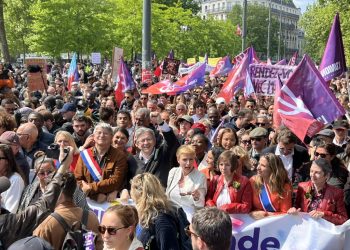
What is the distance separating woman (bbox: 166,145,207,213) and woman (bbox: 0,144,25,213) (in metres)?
1.47

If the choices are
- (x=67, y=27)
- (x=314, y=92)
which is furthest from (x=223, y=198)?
(x=67, y=27)

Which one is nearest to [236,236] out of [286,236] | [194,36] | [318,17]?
[286,236]

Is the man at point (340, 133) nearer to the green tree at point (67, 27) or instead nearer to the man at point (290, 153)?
the man at point (290, 153)

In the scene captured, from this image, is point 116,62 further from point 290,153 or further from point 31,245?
point 31,245

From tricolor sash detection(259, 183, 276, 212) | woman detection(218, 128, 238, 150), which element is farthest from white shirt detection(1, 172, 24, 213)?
woman detection(218, 128, 238, 150)

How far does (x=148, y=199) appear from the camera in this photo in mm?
4492

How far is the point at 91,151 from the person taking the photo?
6.21 meters

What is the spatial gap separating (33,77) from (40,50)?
17276 millimetres

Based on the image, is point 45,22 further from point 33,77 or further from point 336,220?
point 336,220

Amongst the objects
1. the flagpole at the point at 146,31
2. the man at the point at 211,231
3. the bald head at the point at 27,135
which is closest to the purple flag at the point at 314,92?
the bald head at the point at 27,135

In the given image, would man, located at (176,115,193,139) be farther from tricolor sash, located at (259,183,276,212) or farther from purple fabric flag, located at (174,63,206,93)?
purple fabric flag, located at (174,63,206,93)

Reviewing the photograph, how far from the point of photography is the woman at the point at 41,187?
4953mm

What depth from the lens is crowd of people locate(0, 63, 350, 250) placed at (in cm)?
388

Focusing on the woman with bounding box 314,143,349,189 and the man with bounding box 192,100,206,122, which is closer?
the woman with bounding box 314,143,349,189
